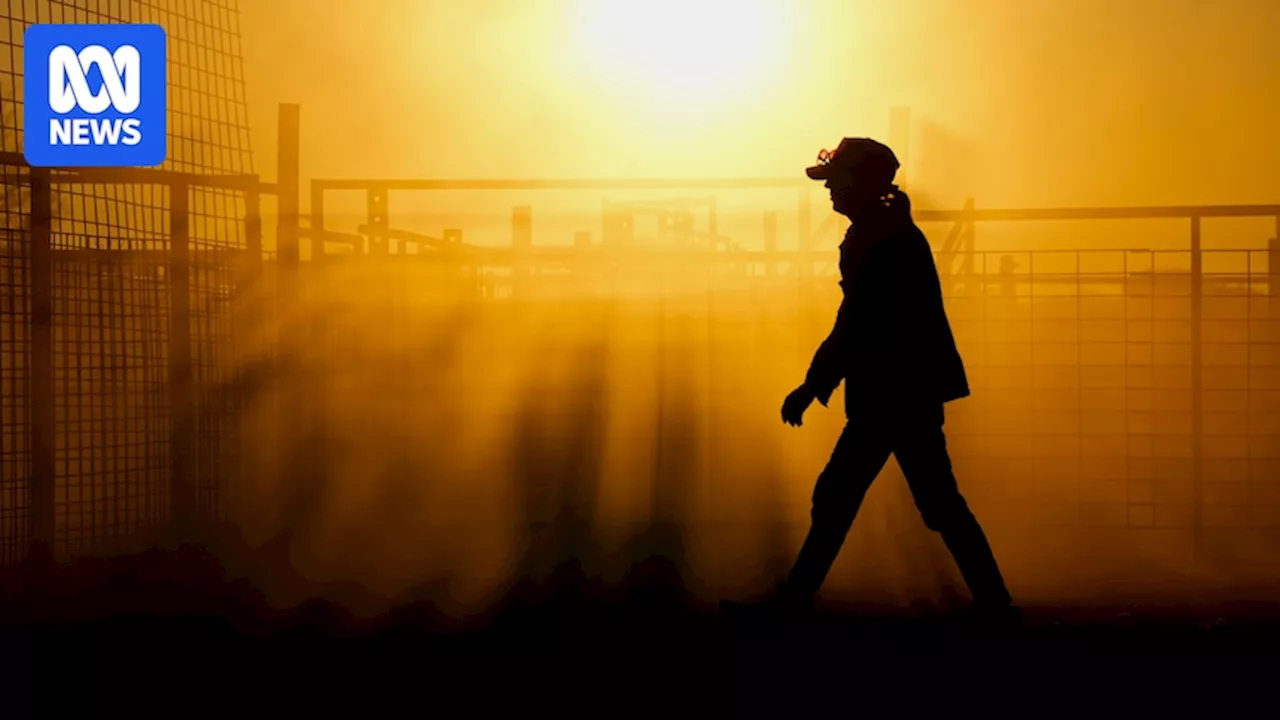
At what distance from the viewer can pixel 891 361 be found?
5746 mm

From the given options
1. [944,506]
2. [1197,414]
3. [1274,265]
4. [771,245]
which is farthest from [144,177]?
[1274,265]

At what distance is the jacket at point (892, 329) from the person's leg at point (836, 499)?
179mm

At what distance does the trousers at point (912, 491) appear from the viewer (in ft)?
18.9

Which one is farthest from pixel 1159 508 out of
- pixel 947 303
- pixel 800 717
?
pixel 800 717

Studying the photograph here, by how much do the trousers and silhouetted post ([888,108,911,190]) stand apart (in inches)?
110

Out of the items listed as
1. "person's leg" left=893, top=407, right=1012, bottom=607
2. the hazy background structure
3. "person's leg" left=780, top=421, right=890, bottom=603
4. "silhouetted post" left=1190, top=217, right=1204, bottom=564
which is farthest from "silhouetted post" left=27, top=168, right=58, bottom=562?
"silhouetted post" left=1190, top=217, right=1204, bottom=564

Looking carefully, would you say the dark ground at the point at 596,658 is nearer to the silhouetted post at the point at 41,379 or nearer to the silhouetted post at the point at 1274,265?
the silhouetted post at the point at 41,379

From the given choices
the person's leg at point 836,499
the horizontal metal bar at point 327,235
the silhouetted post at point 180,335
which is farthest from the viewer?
the horizontal metal bar at point 327,235

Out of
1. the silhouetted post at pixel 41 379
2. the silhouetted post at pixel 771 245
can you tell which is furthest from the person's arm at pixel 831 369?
the silhouetted post at pixel 41 379

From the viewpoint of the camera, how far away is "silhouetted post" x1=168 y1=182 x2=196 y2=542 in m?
7.73

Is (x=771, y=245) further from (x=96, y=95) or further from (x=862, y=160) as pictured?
(x=96, y=95)

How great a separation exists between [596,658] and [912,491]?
59.2 inches

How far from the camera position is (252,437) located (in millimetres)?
8391

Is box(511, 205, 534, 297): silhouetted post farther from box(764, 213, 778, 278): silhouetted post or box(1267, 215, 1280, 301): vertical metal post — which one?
box(1267, 215, 1280, 301): vertical metal post
